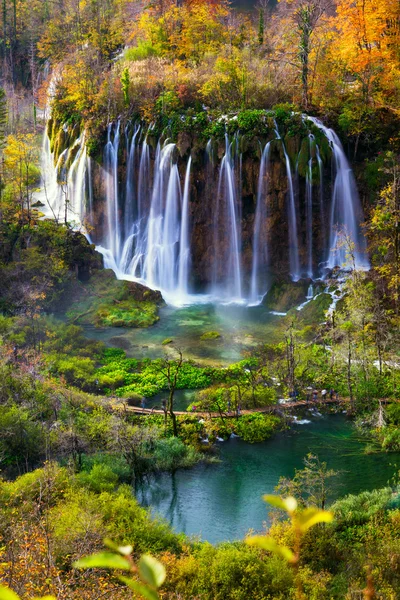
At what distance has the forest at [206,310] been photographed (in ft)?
34.1

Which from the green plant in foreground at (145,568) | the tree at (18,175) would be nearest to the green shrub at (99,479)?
the green plant in foreground at (145,568)

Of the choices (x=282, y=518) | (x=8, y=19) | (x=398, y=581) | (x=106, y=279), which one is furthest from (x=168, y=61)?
(x=398, y=581)

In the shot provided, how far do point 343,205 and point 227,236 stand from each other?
610 centimetres

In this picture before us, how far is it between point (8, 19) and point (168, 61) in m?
29.1

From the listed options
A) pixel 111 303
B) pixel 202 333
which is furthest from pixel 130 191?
pixel 202 333

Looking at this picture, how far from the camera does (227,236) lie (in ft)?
100

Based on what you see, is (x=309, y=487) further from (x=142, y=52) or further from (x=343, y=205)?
(x=142, y=52)

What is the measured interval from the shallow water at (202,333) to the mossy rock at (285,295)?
536 millimetres

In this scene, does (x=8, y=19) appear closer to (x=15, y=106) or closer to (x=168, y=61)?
(x=15, y=106)

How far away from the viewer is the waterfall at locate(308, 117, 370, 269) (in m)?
28.4

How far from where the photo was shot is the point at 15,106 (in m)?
Answer: 48.6

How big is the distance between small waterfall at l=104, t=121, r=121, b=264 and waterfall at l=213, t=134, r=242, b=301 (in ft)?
19.8

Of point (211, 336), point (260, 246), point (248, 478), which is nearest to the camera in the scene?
point (248, 478)

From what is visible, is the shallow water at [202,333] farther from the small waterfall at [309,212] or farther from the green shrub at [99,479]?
the green shrub at [99,479]
